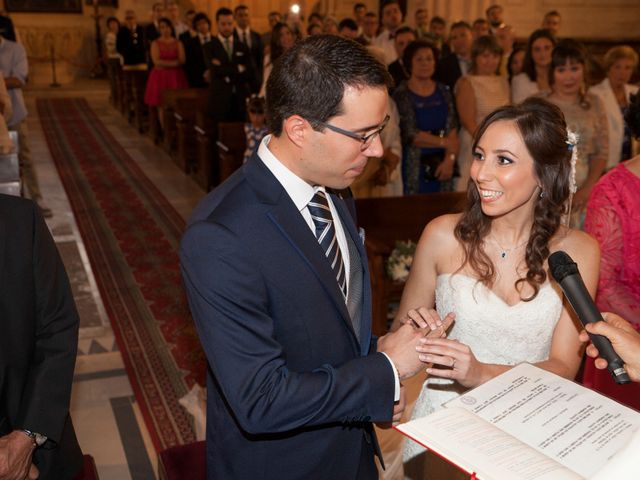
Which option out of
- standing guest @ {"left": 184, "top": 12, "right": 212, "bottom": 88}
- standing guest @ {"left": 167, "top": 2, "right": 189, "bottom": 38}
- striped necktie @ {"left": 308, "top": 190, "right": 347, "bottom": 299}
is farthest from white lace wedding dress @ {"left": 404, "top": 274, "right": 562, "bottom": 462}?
standing guest @ {"left": 167, "top": 2, "right": 189, "bottom": 38}

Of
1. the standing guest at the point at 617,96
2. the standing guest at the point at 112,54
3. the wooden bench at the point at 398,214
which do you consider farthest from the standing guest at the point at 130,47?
the wooden bench at the point at 398,214

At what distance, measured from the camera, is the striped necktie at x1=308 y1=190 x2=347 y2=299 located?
6.30ft

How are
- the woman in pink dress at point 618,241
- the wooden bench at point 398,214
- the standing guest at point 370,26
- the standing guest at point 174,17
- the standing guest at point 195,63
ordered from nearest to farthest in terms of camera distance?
the woman in pink dress at point 618,241 < the wooden bench at point 398,214 < the standing guest at point 370,26 < the standing guest at point 195,63 < the standing guest at point 174,17

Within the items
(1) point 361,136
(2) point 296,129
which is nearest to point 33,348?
(2) point 296,129

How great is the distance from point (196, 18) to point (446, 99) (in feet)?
27.1

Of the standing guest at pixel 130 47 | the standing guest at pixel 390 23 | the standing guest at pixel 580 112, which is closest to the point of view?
the standing guest at pixel 580 112

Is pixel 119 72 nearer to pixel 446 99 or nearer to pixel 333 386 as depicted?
pixel 446 99

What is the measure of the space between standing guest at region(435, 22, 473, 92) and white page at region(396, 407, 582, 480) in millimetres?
6601

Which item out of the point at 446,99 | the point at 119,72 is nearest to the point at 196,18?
the point at 119,72

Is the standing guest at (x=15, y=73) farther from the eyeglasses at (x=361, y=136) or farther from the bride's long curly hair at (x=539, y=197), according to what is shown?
the eyeglasses at (x=361, y=136)

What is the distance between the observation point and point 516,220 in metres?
2.52

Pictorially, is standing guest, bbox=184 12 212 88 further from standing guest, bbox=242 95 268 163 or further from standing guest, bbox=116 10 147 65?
standing guest, bbox=242 95 268 163

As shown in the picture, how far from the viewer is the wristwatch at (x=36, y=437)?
218 centimetres

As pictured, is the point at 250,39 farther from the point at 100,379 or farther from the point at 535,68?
the point at 100,379
